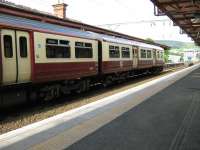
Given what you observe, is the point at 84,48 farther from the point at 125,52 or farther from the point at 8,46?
the point at 125,52

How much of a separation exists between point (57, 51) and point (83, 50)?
2.82 metres

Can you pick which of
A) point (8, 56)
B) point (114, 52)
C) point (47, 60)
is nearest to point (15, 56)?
point (8, 56)

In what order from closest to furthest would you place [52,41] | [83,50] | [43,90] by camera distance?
1. [43,90]
2. [52,41]
3. [83,50]

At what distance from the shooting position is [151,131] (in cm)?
862

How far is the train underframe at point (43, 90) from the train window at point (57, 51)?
1.15 metres

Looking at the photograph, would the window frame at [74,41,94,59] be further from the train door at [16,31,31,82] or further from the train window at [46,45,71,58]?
the train door at [16,31,31,82]

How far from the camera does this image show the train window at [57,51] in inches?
543

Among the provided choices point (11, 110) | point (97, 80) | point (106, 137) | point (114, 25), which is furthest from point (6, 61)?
point (114, 25)

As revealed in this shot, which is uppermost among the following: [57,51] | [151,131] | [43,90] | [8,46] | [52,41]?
[52,41]

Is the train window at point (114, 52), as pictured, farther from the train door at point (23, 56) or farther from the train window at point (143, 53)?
the train door at point (23, 56)

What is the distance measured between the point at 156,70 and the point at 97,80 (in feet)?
66.9

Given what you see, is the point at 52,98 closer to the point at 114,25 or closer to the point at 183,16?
the point at 183,16

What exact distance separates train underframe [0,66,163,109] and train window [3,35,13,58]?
1.03m

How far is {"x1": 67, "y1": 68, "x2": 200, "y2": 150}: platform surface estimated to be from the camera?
7.33m
